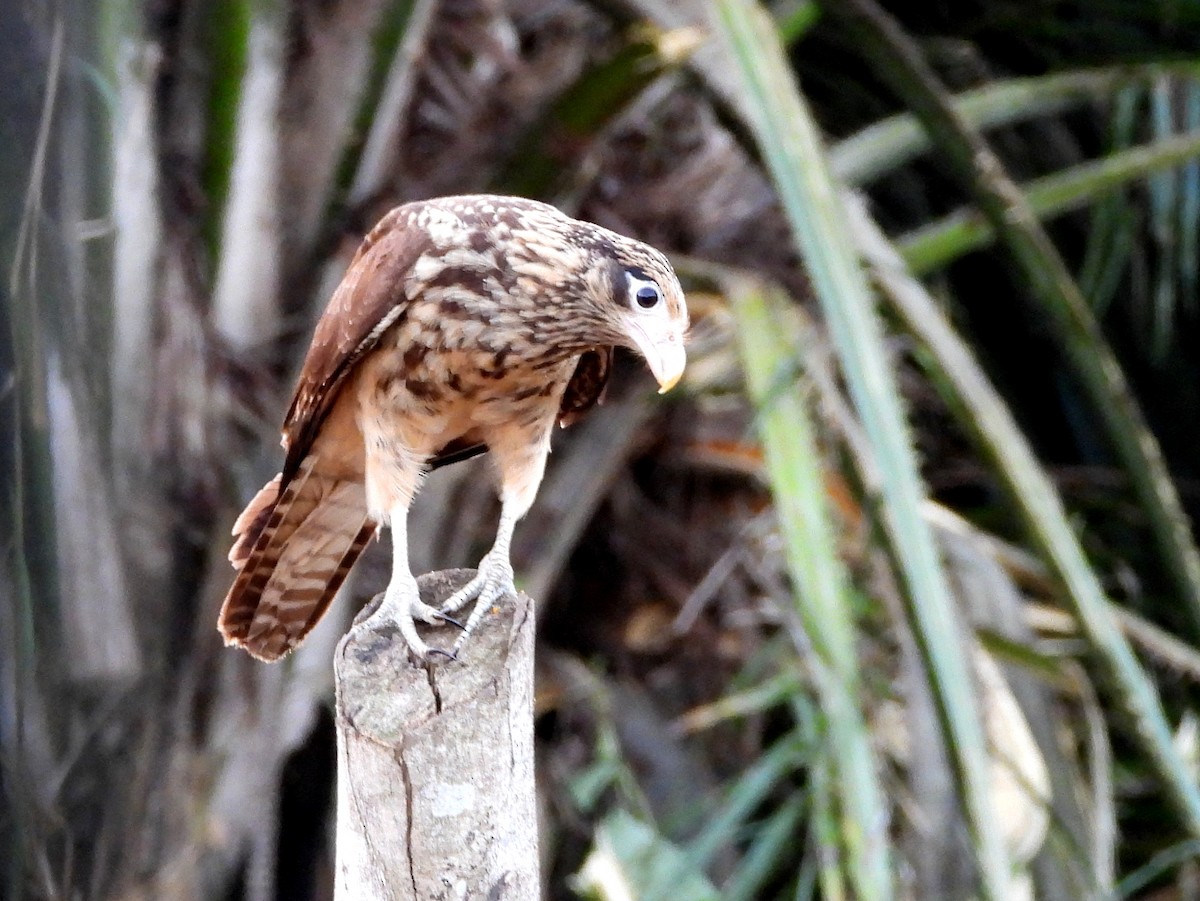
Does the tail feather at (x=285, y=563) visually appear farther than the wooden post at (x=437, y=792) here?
A: Yes

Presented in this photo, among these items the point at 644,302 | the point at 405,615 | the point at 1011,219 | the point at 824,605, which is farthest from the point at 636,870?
the point at 1011,219

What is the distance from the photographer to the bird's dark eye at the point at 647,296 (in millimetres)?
1891

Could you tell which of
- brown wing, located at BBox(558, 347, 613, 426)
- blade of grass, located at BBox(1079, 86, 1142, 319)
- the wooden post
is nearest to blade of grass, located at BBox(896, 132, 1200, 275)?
blade of grass, located at BBox(1079, 86, 1142, 319)

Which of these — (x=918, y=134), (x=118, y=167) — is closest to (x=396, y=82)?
(x=118, y=167)

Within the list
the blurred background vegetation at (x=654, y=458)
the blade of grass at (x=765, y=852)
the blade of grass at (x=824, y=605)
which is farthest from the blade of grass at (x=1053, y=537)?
the blade of grass at (x=765, y=852)

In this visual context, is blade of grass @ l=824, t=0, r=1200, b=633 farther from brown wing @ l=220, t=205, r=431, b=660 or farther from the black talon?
the black talon

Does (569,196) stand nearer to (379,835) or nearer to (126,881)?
(126,881)

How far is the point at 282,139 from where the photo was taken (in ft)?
9.62

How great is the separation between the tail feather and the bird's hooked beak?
630 millimetres

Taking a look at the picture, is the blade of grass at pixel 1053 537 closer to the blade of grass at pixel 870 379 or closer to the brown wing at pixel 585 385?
the blade of grass at pixel 870 379

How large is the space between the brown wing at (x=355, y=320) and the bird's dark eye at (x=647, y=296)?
1.07ft

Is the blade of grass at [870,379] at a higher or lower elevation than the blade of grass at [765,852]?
higher

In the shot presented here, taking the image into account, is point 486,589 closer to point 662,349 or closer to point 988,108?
point 662,349

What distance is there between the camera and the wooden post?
1499mm
